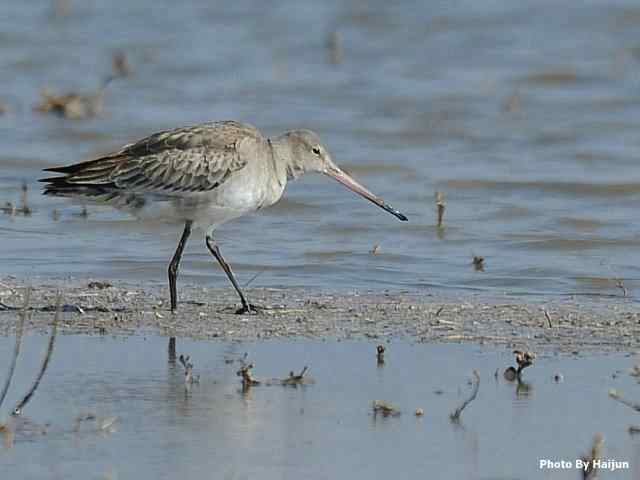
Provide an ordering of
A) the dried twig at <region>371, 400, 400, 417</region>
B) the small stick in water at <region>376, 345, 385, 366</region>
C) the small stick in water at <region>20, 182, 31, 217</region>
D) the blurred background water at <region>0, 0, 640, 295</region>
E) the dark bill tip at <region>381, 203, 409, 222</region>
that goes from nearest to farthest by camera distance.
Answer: the dried twig at <region>371, 400, 400, 417</region> → the small stick in water at <region>376, 345, 385, 366</region> → the dark bill tip at <region>381, 203, 409, 222</region> → the blurred background water at <region>0, 0, 640, 295</region> → the small stick in water at <region>20, 182, 31, 217</region>

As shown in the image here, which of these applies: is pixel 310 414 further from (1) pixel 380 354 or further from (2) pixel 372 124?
(2) pixel 372 124

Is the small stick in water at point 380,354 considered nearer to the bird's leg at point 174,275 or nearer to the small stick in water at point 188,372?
the small stick in water at point 188,372

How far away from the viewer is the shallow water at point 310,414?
601cm

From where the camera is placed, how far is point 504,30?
20.5 metres

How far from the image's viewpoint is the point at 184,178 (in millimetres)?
9117

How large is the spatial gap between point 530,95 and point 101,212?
671 cm

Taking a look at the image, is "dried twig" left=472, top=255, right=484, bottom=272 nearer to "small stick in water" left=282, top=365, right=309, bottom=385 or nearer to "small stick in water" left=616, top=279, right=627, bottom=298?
"small stick in water" left=616, top=279, right=627, bottom=298

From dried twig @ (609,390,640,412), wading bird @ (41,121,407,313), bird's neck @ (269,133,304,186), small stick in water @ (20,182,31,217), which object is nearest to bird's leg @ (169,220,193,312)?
wading bird @ (41,121,407,313)

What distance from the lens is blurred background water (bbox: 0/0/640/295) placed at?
10734 millimetres

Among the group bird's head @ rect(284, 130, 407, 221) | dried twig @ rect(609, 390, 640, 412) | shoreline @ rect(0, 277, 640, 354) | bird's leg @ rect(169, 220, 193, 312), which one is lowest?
dried twig @ rect(609, 390, 640, 412)

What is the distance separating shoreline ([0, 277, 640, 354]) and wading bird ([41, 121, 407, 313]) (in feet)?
1.05

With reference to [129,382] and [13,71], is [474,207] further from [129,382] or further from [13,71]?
[13,71]

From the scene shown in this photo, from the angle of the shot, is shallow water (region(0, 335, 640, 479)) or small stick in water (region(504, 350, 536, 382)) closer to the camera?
shallow water (region(0, 335, 640, 479))

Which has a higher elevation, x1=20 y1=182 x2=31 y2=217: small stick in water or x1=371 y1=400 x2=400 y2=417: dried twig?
x1=20 y1=182 x2=31 y2=217: small stick in water
